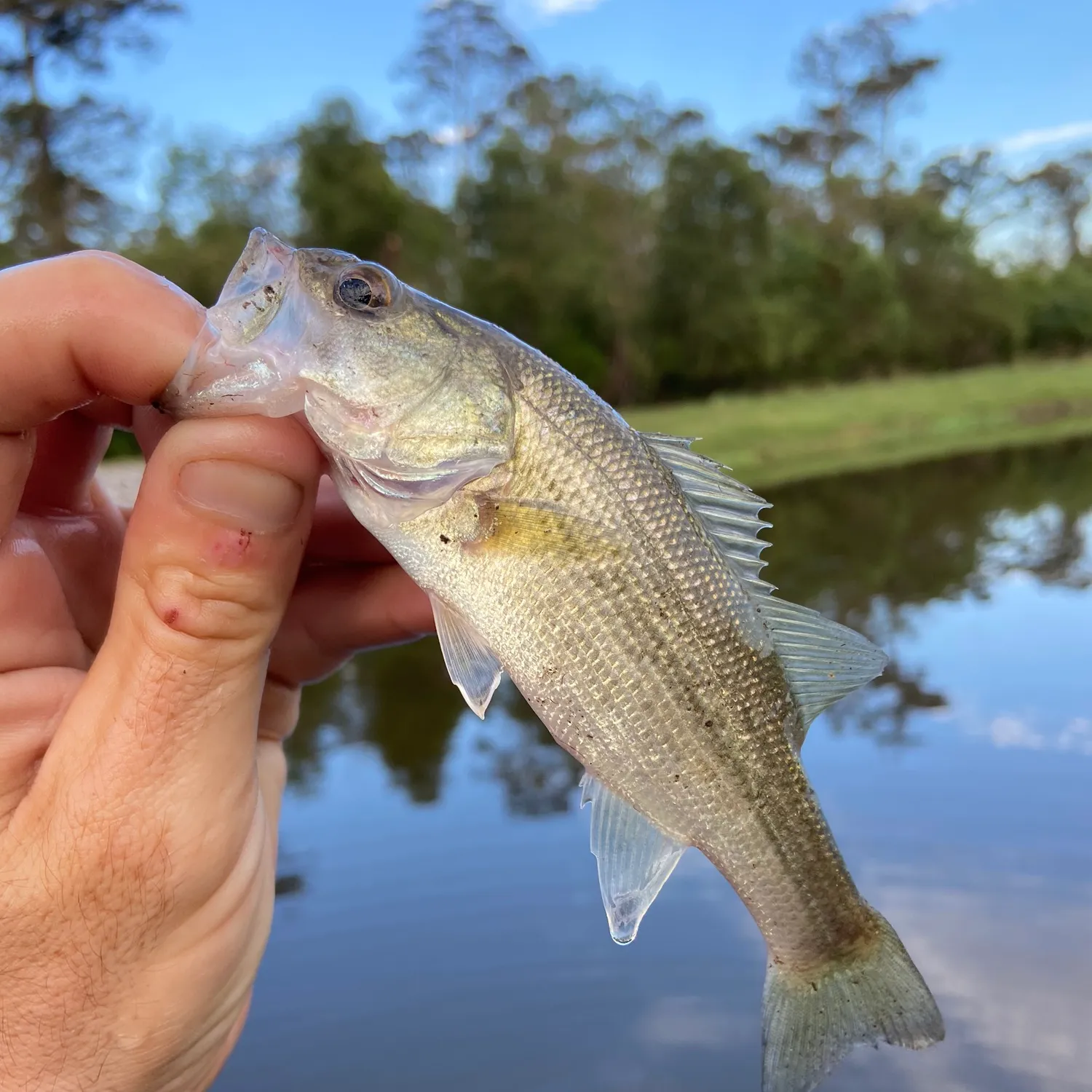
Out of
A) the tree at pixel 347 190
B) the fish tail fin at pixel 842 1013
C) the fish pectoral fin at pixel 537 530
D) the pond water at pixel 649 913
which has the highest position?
the tree at pixel 347 190

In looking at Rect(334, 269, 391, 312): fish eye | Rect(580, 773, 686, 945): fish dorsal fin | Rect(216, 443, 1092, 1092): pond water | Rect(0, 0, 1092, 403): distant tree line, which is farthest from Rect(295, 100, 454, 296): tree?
Rect(580, 773, 686, 945): fish dorsal fin

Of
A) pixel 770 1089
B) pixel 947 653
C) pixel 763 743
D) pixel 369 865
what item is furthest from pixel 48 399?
pixel 947 653

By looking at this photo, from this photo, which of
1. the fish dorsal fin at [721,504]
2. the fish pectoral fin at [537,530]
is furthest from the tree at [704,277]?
the fish pectoral fin at [537,530]

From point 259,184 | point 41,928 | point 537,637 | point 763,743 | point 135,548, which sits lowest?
point 41,928

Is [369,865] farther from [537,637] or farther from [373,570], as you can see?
[537,637]

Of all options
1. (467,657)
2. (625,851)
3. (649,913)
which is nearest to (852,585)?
(649,913)

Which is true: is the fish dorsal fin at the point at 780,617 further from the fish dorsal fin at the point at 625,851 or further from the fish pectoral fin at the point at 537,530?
the fish dorsal fin at the point at 625,851
